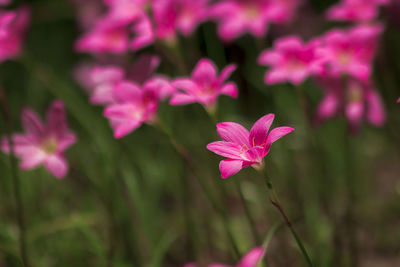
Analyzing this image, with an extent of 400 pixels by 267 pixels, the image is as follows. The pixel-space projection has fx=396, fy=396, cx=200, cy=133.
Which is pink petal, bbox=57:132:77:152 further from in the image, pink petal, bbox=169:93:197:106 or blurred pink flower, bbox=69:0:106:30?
blurred pink flower, bbox=69:0:106:30

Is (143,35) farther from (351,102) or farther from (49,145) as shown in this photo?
(351,102)

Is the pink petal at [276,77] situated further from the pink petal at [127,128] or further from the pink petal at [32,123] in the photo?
the pink petal at [32,123]

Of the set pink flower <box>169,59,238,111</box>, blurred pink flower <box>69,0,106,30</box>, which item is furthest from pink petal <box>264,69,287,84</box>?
blurred pink flower <box>69,0,106,30</box>

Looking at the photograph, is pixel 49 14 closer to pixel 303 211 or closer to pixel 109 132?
pixel 109 132

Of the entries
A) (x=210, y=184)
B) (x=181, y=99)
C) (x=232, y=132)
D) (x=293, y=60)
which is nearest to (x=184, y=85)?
(x=181, y=99)

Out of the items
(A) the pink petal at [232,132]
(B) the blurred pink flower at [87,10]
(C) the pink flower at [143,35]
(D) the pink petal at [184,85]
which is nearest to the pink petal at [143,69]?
(C) the pink flower at [143,35]

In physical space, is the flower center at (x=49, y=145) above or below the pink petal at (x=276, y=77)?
below
